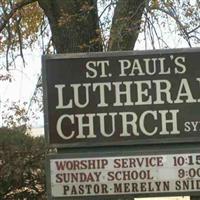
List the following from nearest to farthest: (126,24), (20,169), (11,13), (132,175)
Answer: (132,175)
(126,24)
(20,169)
(11,13)

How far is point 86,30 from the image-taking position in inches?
415

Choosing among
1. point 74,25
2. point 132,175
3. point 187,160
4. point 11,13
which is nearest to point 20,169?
point 74,25

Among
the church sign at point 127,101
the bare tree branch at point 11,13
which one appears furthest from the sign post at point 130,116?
the bare tree branch at point 11,13

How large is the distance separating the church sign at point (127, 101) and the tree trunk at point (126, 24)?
2706mm

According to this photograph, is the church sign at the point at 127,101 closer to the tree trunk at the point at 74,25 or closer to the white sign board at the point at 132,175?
the white sign board at the point at 132,175

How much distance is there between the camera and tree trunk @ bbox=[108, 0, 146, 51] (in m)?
9.55

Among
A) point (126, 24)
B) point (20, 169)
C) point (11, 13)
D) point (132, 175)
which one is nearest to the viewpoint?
point (132, 175)

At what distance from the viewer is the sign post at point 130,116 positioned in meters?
6.70

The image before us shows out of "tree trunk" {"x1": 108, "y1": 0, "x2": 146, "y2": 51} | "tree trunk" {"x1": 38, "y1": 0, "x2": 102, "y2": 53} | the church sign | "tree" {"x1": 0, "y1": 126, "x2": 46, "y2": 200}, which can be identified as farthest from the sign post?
"tree" {"x1": 0, "y1": 126, "x2": 46, "y2": 200}

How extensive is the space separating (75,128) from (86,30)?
406cm

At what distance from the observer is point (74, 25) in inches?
408

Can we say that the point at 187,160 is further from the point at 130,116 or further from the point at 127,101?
the point at 127,101

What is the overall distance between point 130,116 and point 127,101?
0.53 feet

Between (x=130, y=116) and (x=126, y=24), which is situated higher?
(x=126, y=24)
